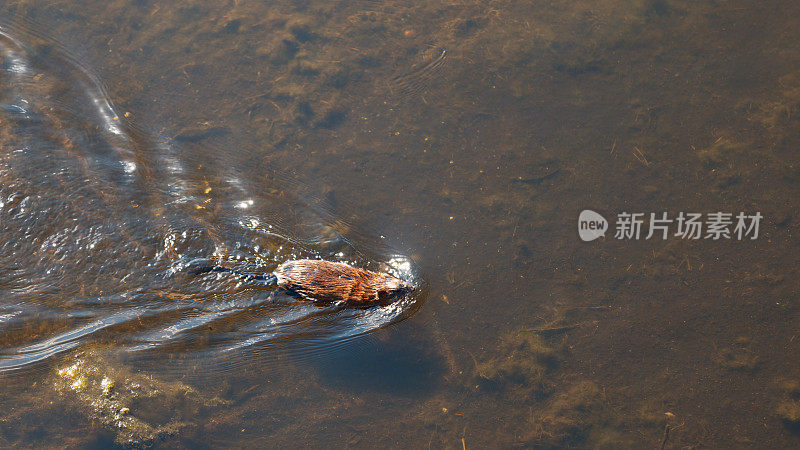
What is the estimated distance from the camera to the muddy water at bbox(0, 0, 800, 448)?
4812 millimetres

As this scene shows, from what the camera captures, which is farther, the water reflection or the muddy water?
the water reflection

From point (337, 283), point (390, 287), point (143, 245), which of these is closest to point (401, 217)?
point (390, 287)

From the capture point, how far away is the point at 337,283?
5.03 metres

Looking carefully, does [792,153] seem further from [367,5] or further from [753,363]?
[367,5]

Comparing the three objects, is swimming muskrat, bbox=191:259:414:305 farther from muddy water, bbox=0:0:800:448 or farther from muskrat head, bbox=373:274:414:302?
muddy water, bbox=0:0:800:448

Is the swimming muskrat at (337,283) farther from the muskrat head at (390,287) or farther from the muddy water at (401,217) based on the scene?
the muddy water at (401,217)

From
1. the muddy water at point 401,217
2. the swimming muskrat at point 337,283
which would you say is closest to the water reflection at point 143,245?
the muddy water at point 401,217

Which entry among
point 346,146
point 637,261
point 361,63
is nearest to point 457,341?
point 637,261

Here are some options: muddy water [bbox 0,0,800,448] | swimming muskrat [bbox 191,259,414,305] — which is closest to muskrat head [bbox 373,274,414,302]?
swimming muskrat [bbox 191,259,414,305]

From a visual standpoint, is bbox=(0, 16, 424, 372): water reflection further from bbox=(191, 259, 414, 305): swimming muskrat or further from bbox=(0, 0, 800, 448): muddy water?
bbox=(191, 259, 414, 305): swimming muskrat

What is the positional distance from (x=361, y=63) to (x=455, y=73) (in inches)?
40.4

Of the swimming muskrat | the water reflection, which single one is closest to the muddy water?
the water reflection

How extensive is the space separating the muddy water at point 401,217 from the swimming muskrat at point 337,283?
17 cm

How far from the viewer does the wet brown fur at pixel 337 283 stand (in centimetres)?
503
